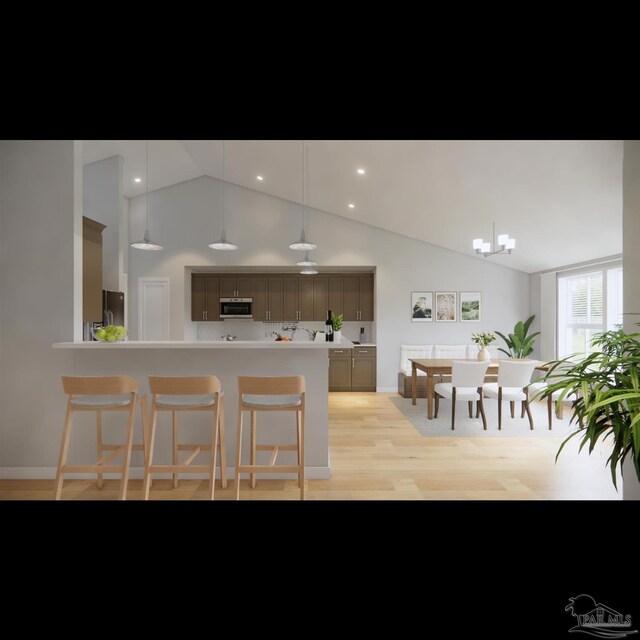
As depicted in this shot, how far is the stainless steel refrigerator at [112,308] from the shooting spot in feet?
16.2

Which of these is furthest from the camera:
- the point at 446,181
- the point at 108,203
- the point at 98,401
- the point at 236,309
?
→ the point at 236,309

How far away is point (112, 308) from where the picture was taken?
5156 millimetres

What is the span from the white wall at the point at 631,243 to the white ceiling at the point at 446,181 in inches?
35.0

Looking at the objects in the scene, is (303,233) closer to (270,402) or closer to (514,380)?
(270,402)

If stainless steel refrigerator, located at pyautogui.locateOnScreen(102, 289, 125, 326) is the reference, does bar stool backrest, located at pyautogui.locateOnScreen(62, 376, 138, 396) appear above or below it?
below

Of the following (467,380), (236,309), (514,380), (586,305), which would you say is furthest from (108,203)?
(586,305)

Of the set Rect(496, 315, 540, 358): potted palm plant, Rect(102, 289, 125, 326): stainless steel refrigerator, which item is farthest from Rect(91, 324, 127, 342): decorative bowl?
Rect(496, 315, 540, 358): potted palm plant

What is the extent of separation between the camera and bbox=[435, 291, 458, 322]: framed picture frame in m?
7.55

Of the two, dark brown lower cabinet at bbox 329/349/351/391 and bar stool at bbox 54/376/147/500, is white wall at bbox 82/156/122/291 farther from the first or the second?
dark brown lower cabinet at bbox 329/349/351/391

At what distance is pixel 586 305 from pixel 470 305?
1909 millimetres

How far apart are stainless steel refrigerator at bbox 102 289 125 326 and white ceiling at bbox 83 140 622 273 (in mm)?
1966
